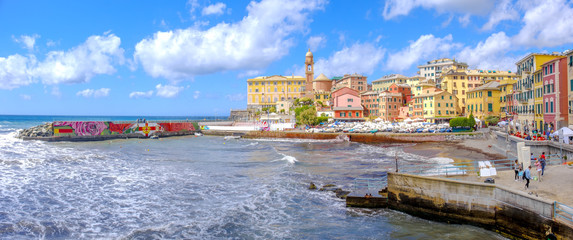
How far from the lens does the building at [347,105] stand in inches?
3300

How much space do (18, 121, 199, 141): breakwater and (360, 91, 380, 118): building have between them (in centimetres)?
4075

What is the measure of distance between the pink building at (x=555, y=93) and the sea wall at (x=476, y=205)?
24.1m

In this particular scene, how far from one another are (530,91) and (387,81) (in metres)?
65.0

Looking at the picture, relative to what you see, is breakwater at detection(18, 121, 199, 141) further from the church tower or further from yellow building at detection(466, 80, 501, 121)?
yellow building at detection(466, 80, 501, 121)

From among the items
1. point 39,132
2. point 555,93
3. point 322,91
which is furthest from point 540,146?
point 322,91

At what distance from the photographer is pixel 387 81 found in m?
105

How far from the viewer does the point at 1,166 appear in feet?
105

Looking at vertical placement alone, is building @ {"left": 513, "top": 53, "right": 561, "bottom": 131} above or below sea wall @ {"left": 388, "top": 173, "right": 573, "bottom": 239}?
above

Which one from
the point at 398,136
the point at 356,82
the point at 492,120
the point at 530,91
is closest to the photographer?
the point at 530,91

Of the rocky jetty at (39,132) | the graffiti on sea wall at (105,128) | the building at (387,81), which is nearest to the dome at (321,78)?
the building at (387,81)

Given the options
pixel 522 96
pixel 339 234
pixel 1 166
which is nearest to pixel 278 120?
pixel 522 96

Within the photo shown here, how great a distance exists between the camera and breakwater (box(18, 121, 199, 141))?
65562mm

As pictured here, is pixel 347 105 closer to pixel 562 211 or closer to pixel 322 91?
pixel 322 91

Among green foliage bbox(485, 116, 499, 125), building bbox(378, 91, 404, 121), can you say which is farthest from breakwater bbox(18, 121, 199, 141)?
green foliage bbox(485, 116, 499, 125)
